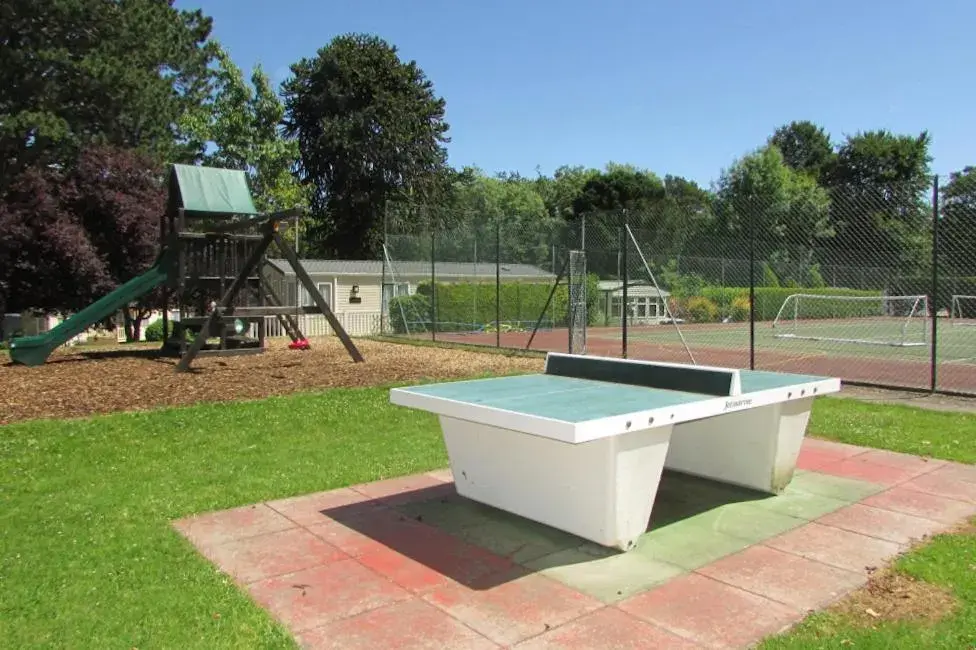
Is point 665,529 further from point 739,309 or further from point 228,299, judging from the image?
point 739,309

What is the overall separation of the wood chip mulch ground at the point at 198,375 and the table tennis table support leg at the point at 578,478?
20.1 feet

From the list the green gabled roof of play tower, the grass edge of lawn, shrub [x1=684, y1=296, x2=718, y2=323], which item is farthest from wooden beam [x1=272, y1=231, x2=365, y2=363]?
shrub [x1=684, y1=296, x2=718, y2=323]

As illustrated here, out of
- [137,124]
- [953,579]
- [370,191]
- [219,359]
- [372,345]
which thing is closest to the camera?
[953,579]

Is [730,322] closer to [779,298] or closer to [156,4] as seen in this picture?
[779,298]

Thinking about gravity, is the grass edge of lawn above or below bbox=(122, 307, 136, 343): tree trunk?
below

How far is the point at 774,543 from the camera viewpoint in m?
4.38

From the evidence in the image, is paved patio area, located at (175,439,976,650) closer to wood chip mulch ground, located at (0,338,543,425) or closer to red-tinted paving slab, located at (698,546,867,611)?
red-tinted paving slab, located at (698,546,867,611)

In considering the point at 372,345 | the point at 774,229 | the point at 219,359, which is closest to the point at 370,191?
the point at 774,229

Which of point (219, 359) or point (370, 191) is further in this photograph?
point (370, 191)

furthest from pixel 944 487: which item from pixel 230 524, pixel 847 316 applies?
pixel 847 316

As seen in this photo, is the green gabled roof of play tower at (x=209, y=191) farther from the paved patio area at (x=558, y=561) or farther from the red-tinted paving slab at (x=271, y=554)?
the red-tinted paving slab at (x=271, y=554)

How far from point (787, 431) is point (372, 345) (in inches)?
606

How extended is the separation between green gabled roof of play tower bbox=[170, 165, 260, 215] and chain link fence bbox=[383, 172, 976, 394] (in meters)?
6.02

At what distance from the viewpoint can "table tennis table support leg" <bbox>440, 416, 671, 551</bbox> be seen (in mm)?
4074
